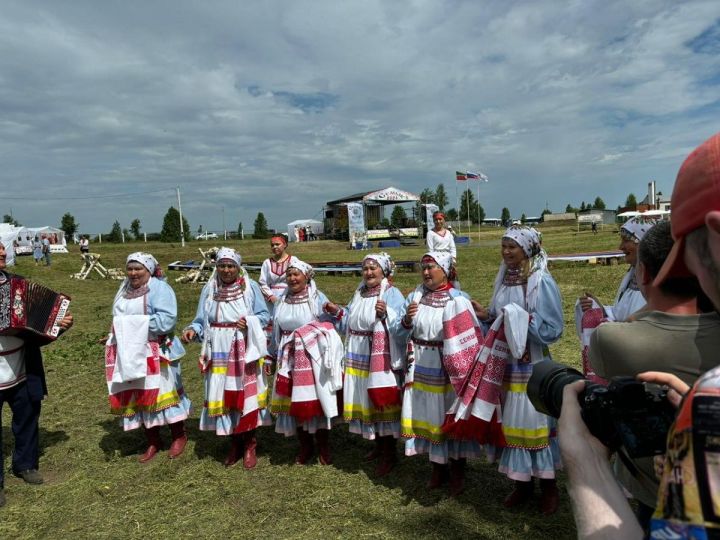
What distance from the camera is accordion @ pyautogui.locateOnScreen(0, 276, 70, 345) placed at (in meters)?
3.89

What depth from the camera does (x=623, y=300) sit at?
3.59 metres

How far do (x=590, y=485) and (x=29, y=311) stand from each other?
4.44m

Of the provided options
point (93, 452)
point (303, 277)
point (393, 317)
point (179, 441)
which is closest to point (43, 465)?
point (93, 452)

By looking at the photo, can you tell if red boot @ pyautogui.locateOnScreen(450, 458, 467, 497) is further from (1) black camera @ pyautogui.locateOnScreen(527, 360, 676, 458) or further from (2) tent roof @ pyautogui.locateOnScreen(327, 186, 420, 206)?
(2) tent roof @ pyautogui.locateOnScreen(327, 186, 420, 206)

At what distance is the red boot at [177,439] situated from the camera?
4.61m

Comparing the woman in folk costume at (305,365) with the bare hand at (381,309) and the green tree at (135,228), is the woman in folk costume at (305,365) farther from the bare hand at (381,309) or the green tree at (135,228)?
the green tree at (135,228)

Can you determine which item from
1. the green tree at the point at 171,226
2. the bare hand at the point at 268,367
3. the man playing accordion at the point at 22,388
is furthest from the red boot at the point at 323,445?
the green tree at the point at 171,226

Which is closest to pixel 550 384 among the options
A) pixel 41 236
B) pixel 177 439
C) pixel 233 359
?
pixel 233 359

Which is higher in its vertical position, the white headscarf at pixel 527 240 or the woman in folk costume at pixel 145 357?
the white headscarf at pixel 527 240

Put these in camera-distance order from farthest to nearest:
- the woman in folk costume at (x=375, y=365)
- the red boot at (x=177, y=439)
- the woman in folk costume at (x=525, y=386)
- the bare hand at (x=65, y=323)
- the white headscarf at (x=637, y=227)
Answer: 1. the red boot at (x=177, y=439)
2. the bare hand at (x=65, y=323)
3. the woman in folk costume at (x=375, y=365)
4. the white headscarf at (x=637, y=227)
5. the woman in folk costume at (x=525, y=386)

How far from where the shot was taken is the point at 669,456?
0.69m

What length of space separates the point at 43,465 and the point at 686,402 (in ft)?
17.8

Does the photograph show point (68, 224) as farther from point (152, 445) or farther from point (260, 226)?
point (152, 445)

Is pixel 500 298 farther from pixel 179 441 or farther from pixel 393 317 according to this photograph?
pixel 179 441
